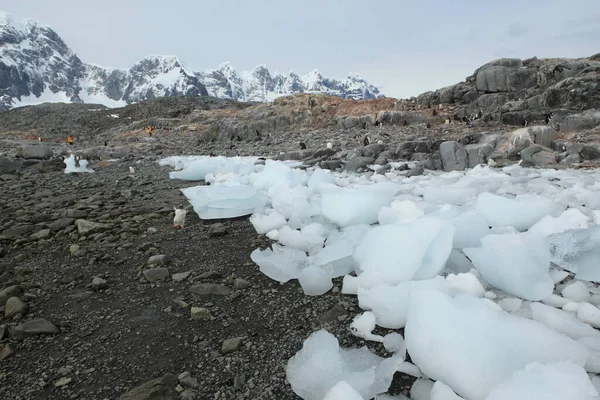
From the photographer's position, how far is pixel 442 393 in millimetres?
1391

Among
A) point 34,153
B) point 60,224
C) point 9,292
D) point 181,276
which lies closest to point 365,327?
point 181,276

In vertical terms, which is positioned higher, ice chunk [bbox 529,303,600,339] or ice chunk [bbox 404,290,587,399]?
ice chunk [bbox 404,290,587,399]

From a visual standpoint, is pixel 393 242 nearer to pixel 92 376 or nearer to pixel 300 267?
pixel 300 267

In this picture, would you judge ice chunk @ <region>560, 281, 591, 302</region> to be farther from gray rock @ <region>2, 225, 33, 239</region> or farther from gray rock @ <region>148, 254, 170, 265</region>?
gray rock @ <region>2, 225, 33, 239</region>

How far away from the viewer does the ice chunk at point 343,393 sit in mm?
1388

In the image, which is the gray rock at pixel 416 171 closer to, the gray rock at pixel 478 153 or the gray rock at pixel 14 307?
the gray rock at pixel 478 153

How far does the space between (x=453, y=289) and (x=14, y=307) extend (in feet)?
9.29

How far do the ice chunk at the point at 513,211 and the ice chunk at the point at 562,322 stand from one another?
4.31ft

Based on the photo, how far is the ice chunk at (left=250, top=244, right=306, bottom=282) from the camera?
2727 mm

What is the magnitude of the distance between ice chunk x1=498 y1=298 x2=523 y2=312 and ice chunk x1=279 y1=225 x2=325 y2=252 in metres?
1.50

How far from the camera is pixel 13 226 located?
4496mm

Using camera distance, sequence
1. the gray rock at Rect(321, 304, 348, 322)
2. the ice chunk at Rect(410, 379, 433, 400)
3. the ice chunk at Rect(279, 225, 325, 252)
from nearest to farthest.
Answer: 1. the ice chunk at Rect(410, 379, 433, 400)
2. the gray rock at Rect(321, 304, 348, 322)
3. the ice chunk at Rect(279, 225, 325, 252)

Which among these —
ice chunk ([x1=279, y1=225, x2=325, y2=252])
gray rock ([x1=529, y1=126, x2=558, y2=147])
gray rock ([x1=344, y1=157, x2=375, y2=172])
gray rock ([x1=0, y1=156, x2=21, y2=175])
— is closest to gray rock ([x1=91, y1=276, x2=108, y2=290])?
ice chunk ([x1=279, y1=225, x2=325, y2=252])

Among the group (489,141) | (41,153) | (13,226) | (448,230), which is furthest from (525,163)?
(41,153)
